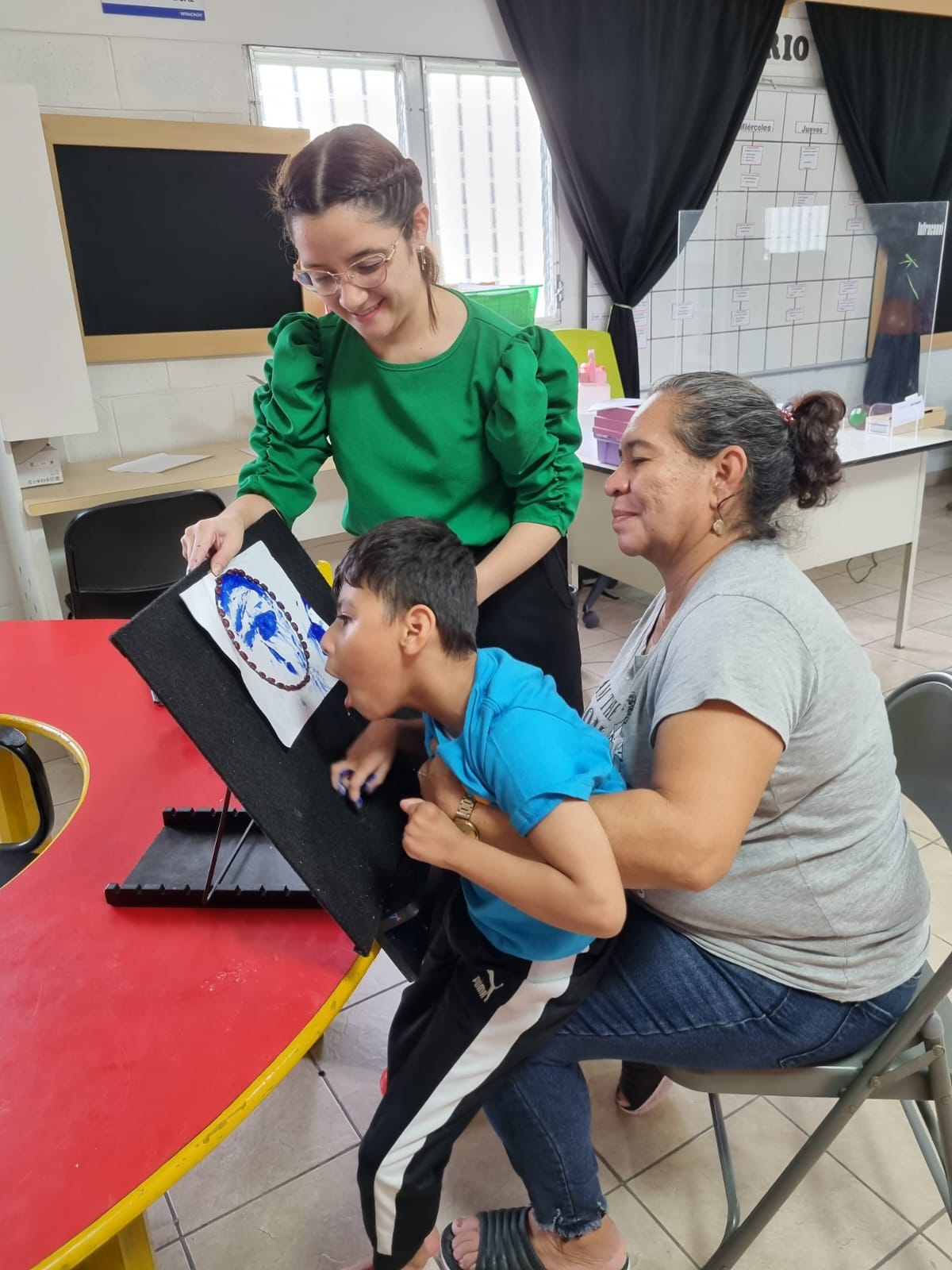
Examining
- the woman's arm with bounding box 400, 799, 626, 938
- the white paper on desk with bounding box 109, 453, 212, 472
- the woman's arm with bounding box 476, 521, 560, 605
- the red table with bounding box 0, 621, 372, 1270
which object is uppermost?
the woman's arm with bounding box 476, 521, 560, 605

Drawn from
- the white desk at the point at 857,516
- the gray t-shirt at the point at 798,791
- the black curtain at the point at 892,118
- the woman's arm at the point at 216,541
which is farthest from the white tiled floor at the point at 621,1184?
the black curtain at the point at 892,118

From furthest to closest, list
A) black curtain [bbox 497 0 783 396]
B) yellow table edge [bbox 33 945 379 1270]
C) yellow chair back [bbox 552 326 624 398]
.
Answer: yellow chair back [bbox 552 326 624 398] → black curtain [bbox 497 0 783 396] → yellow table edge [bbox 33 945 379 1270]

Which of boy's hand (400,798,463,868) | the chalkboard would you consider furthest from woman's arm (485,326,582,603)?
the chalkboard

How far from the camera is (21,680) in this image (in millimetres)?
1620

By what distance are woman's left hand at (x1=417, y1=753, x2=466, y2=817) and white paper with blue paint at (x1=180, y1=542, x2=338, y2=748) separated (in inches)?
6.0

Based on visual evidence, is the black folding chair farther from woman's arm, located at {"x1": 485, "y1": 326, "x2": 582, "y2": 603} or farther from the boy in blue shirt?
the boy in blue shirt

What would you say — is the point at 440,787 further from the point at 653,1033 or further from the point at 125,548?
the point at 125,548

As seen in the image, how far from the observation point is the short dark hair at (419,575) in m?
0.97

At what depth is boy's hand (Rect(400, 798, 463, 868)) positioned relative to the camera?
36.3 inches

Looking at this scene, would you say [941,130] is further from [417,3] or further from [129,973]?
[129,973]

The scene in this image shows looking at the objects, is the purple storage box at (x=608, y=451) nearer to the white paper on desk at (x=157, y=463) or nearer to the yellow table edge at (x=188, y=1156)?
the white paper on desk at (x=157, y=463)

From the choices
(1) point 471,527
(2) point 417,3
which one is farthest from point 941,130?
(1) point 471,527

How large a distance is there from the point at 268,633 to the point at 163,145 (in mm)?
2727

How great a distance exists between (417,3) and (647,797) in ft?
12.0
